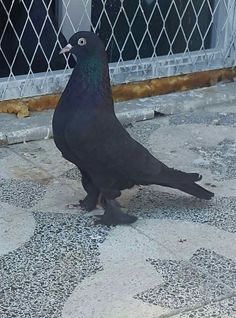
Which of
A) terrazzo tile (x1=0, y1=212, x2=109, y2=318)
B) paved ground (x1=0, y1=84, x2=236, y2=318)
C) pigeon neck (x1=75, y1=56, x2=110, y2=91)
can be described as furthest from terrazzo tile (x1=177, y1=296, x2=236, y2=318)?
pigeon neck (x1=75, y1=56, x2=110, y2=91)

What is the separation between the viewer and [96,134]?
2.85m

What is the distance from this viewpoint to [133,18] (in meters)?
4.49

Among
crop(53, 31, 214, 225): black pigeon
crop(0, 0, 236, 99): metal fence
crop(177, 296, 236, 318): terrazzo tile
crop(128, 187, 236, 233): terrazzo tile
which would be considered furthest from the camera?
crop(0, 0, 236, 99): metal fence

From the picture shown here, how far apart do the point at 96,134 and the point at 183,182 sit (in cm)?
45

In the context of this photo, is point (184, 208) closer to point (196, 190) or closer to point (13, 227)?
point (196, 190)

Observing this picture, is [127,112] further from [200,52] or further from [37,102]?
[200,52]

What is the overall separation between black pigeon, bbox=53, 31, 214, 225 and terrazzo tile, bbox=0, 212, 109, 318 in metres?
0.17

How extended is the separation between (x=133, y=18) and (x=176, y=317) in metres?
2.42

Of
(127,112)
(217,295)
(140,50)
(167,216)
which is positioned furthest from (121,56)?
(217,295)

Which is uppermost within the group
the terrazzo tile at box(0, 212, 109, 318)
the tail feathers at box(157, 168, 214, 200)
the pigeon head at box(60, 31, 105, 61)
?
the pigeon head at box(60, 31, 105, 61)

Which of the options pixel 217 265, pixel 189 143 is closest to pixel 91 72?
pixel 217 265

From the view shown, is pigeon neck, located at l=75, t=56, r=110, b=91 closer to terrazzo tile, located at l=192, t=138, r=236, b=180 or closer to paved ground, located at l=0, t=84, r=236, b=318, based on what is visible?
paved ground, located at l=0, t=84, r=236, b=318

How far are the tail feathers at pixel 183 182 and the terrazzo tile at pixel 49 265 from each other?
0.30 meters

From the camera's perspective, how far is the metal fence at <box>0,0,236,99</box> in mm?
4188
